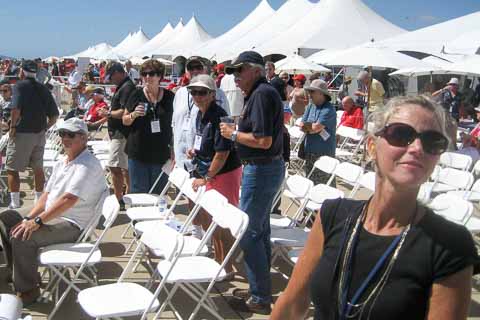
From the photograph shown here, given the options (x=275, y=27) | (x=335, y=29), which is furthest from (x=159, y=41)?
(x=335, y=29)

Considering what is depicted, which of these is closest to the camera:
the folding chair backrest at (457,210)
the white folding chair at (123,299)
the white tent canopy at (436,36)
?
the white folding chair at (123,299)

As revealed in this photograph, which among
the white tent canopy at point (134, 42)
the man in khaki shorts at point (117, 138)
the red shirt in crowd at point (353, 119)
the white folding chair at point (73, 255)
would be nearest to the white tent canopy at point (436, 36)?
the red shirt in crowd at point (353, 119)

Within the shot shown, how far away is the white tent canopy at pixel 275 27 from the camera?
24.0m

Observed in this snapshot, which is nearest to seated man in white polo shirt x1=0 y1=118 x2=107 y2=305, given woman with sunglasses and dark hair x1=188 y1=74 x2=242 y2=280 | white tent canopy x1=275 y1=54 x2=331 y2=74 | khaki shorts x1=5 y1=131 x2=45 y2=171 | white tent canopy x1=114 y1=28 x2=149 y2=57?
woman with sunglasses and dark hair x1=188 y1=74 x2=242 y2=280

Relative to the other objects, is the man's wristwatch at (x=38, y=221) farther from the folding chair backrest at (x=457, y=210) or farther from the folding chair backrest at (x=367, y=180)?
the folding chair backrest at (x=457, y=210)

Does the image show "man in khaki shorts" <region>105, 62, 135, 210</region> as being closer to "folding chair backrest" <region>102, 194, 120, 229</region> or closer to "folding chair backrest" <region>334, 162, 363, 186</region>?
"folding chair backrest" <region>102, 194, 120, 229</region>

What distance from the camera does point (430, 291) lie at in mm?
1388

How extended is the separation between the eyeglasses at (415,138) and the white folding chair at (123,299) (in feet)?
6.11

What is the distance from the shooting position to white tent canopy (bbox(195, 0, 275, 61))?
85.5ft

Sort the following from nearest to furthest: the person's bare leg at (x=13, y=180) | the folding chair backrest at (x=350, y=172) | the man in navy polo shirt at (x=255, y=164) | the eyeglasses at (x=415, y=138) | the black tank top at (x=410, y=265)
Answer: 1. the black tank top at (x=410, y=265)
2. the eyeglasses at (x=415, y=138)
3. the man in navy polo shirt at (x=255, y=164)
4. the folding chair backrest at (x=350, y=172)
5. the person's bare leg at (x=13, y=180)

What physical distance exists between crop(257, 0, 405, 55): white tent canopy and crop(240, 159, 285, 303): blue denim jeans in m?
15.8

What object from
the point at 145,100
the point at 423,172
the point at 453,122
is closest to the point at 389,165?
the point at 423,172

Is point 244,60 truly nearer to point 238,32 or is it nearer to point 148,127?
point 148,127

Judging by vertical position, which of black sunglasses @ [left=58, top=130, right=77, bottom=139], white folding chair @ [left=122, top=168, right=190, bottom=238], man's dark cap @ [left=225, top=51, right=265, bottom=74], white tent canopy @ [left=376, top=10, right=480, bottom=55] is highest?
white tent canopy @ [left=376, top=10, right=480, bottom=55]
